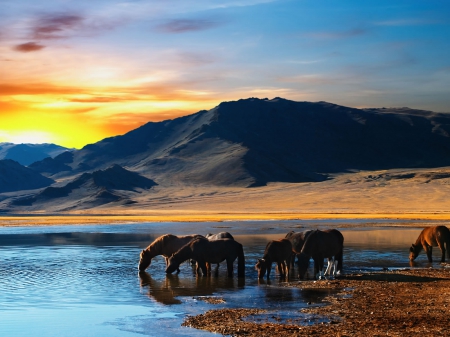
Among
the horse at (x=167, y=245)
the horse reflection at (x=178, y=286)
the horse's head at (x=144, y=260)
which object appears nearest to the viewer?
the horse reflection at (x=178, y=286)

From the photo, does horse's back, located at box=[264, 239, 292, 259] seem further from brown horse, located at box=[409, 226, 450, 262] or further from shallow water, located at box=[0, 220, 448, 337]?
brown horse, located at box=[409, 226, 450, 262]

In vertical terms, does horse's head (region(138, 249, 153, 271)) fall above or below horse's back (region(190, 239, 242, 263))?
below

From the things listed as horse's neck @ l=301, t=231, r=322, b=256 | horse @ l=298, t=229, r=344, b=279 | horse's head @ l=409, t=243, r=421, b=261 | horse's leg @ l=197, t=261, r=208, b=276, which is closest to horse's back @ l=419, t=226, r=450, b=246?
horse's head @ l=409, t=243, r=421, b=261


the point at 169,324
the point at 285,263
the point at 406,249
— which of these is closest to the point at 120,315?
the point at 169,324

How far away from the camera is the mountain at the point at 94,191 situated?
452 ft

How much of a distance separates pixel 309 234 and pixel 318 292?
4.68 metres

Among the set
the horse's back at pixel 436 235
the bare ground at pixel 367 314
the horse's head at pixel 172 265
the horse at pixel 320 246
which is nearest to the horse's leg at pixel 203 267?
the horse's head at pixel 172 265

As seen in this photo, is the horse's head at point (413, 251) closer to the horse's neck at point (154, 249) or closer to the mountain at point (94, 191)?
the horse's neck at point (154, 249)

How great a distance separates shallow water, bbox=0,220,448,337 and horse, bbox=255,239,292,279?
471 mm

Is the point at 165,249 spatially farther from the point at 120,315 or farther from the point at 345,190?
the point at 345,190

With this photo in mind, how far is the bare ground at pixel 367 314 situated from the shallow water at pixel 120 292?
0.57 meters

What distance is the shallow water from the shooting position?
1480 cm

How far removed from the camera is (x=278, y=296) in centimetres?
1845

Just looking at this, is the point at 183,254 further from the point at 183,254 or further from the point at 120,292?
the point at 120,292
